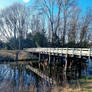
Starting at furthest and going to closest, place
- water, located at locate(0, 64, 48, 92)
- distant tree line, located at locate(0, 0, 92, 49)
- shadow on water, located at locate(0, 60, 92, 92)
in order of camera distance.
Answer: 1. distant tree line, located at locate(0, 0, 92, 49)
2. shadow on water, located at locate(0, 60, 92, 92)
3. water, located at locate(0, 64, 48, 92)

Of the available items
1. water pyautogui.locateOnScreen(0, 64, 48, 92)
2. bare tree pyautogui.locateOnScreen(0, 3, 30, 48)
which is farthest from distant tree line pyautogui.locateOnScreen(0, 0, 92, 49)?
water pyautogui.locateOnScreen(0, 64, 48, 92)

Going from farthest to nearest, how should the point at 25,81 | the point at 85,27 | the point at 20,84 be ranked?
the point at 85,27 < the point at 25,81 < the point at 20,84

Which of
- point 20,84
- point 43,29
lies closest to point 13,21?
point 43,29

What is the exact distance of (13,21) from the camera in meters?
39.2

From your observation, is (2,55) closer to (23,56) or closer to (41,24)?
(23,56)

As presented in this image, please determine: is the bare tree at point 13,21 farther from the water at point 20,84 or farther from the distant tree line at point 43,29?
the water at point 20,84

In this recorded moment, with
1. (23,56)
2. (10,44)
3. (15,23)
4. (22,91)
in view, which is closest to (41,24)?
(15,23)

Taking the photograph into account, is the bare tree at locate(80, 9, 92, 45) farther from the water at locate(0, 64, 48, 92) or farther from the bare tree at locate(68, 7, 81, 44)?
the water at locate(0, 64, 48, 92)

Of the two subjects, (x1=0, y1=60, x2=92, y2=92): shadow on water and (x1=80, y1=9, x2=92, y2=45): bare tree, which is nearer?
(x1=0, y1=60, x2=92, y2=92): shadow on water

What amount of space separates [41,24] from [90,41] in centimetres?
2117

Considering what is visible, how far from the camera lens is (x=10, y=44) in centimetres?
3806

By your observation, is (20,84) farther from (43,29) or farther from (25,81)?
(43,29)

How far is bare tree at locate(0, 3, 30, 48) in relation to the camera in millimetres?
38781

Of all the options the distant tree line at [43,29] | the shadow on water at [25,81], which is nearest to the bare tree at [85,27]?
the distant tree line at [43,29]
